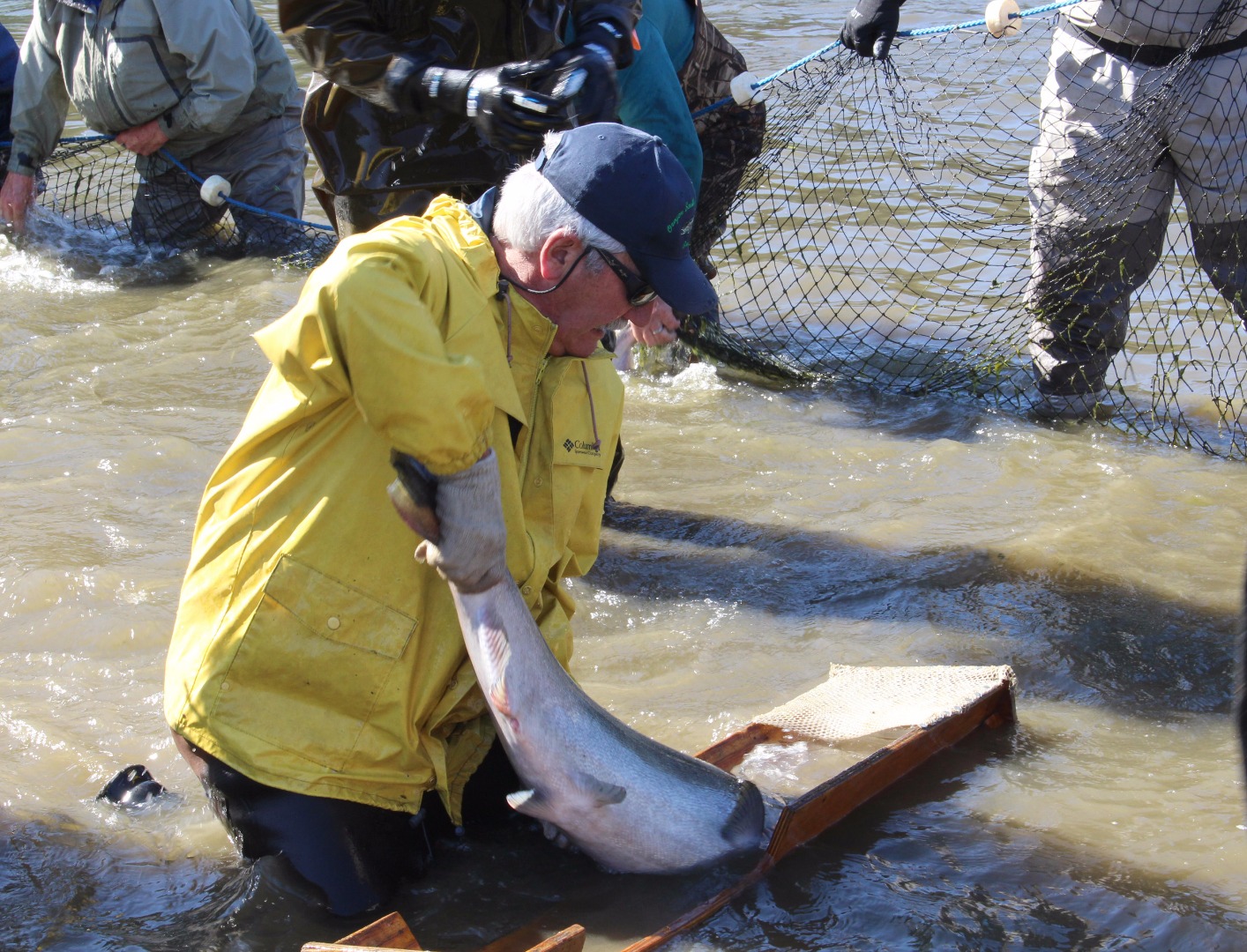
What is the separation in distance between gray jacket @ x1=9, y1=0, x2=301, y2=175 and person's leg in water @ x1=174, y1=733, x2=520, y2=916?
518 centimetres

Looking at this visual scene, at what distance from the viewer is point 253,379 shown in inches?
240

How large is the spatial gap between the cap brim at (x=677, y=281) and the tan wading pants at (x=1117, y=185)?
2765mm

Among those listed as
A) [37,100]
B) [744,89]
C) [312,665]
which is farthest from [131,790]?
[37,100]

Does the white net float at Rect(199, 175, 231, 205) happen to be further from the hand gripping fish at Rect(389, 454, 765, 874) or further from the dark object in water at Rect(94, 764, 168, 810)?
the hand gripping fish at Rect(389, 454, 765, 874)

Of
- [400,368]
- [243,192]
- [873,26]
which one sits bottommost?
[243,192]

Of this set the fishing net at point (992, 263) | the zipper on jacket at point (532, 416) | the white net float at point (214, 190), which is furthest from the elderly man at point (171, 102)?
the zipper on jacket at point (532, 416)

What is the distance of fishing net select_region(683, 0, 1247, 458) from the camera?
4.88m

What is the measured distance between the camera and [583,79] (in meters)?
3.64

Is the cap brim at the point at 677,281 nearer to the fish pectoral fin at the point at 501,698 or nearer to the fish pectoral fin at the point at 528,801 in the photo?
the fish pectoral fin at the point at 501,698

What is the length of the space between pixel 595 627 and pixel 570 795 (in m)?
1.47

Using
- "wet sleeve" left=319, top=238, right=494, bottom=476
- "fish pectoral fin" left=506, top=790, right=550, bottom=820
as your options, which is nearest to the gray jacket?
"wet sleeve" left=319, top=238, right=494, bottom=476

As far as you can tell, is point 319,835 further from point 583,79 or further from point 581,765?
point 583,79

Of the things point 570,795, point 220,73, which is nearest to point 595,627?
point 570,795

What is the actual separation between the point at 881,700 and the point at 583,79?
1.92m
